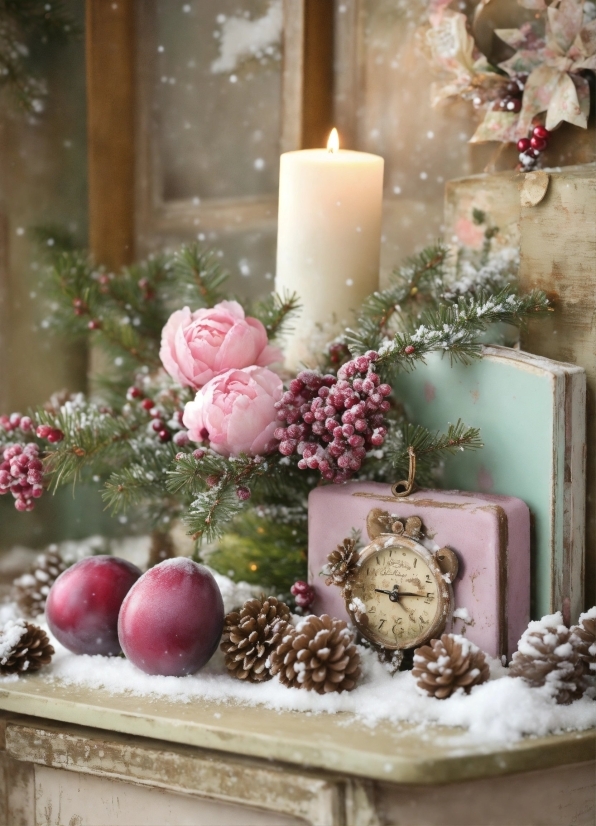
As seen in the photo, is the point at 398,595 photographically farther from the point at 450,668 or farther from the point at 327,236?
the point at 327,236

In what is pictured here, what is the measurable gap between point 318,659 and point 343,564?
99 mm

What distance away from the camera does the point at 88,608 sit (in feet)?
2.61

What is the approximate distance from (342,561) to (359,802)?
0.71 ft

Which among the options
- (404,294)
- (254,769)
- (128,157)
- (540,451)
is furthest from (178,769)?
(128,157)

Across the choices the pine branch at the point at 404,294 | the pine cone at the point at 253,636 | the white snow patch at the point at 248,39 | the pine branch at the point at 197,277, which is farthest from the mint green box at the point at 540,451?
the white snow patch at the point at 248,39

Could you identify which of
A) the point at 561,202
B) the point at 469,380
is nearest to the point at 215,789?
the point at 469,380

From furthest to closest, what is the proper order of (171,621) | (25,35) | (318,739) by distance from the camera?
(25,35) → (171,621) → (318,739)

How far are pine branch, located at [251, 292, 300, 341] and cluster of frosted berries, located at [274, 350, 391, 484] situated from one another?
12cm

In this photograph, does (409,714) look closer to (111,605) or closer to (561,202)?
(111,605)

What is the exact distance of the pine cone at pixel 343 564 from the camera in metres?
0.77

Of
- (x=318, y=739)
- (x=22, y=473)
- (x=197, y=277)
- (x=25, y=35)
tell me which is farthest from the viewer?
(x=25, y=35)

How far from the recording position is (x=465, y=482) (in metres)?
Answer: 0.81

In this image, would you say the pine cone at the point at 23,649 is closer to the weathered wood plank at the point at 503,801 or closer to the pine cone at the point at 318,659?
the pine cone at the point at 318,659

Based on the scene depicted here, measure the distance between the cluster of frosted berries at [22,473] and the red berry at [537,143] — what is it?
605 mm
